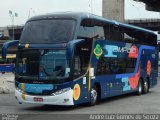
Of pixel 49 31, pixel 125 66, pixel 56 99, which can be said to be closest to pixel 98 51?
pixel 49 31

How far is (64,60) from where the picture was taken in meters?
16.1

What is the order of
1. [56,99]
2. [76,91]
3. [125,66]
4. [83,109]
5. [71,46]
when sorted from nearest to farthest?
1. [71,46]
2. [56,99]
3. [76,91]
4. [83,109]
5. [125,66]

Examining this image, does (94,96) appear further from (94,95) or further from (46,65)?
(46,65)

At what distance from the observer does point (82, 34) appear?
17016 millimetres

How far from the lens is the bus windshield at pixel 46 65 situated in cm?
1609

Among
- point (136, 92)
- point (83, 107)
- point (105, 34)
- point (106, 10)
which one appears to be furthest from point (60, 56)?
point (106, 10)

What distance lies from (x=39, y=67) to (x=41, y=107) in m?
2.20

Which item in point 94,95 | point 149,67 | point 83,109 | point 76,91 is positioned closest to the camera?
point 76,91

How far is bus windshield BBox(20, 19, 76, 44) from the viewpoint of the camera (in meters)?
16.4

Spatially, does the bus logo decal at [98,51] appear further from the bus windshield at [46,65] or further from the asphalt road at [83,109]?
the bus windshield at [46,65]

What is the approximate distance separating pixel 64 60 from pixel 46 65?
2.18 feet

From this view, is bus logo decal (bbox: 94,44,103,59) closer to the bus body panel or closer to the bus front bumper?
the bus body panel

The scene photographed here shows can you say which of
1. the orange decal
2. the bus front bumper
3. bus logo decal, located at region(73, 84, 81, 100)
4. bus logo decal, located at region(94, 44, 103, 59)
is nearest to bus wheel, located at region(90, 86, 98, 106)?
bus logo decal, located at region(73, 84, 81, 100)

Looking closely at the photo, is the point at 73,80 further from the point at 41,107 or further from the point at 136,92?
the point at 136,92
